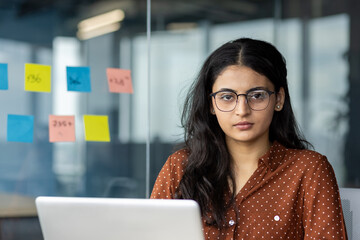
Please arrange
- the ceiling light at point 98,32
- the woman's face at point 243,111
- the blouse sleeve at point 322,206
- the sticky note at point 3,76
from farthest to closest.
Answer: the ceiling light at point 98,32 < the sticky note at point 3,76 < the woman's face at point 243,111 < the blouse sleeve at point 322,206

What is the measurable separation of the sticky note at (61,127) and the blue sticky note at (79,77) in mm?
158

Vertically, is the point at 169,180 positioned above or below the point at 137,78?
below

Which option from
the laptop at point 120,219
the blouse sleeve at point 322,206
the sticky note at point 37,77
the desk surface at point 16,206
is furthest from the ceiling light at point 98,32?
the laptop at point 120,219

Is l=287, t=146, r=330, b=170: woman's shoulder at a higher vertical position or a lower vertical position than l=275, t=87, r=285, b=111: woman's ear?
lower

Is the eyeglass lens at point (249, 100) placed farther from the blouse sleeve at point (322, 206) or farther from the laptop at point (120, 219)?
the laptop at point (120, 219)

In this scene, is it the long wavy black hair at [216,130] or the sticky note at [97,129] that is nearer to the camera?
the long wavy black hair at [216,130]

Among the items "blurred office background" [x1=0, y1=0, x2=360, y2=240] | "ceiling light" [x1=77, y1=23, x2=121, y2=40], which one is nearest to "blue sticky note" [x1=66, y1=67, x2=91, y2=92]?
"blurred office background" [x1=0, y1=0, x2=360, y2=240]

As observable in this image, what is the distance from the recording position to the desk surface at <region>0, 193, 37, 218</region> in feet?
9.52

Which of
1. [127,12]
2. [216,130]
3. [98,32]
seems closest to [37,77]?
[98,32]

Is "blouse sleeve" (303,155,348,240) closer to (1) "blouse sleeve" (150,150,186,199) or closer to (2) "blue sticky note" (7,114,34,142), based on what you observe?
(1) "blouse sleeve" (150,150,186,199)

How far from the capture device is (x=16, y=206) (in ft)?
9.73

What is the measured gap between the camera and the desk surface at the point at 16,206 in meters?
2.90

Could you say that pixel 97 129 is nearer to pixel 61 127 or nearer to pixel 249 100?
pixel 61 127

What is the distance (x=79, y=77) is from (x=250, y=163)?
135 cm
